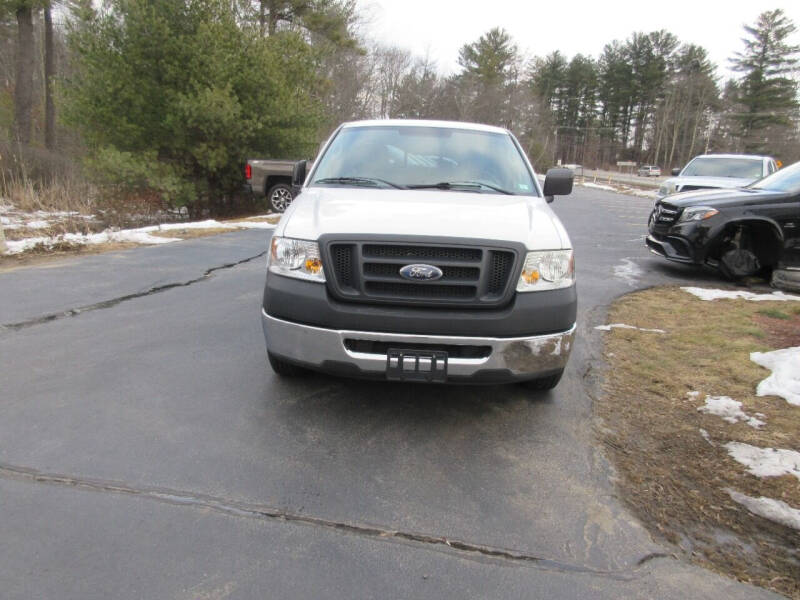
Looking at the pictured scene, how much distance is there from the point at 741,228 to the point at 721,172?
23.0 ft

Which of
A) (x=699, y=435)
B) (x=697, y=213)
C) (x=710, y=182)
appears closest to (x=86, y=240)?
(x=699, y=435)

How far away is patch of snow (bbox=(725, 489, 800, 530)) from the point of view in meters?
2.41

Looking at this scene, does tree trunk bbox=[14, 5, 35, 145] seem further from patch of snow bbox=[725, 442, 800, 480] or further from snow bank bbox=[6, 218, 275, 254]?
patch of snow bbox=[725, 442, 800, 480]

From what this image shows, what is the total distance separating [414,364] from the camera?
2807 millimetres

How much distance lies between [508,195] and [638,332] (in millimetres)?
2197

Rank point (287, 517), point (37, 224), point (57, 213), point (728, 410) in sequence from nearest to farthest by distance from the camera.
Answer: point (287, 517) < point (728, 410) < point (37, 224) < point (57, 213)

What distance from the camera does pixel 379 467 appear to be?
2713mm

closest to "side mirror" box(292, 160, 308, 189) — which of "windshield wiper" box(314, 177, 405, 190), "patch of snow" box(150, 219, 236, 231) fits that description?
"windshield wiper" box(314, 177, 405, 190)

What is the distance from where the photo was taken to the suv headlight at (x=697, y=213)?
280 inches

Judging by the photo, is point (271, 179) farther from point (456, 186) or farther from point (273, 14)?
point (273, 14)

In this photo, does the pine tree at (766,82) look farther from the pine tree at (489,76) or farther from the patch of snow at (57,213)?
the patch of snow at (57,213)

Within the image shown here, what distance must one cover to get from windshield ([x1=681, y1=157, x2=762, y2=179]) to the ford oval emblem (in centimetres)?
1303

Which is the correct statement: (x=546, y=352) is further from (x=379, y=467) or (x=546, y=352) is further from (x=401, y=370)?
(x=379, y=467)

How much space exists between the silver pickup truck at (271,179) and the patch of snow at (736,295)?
10196 mm
